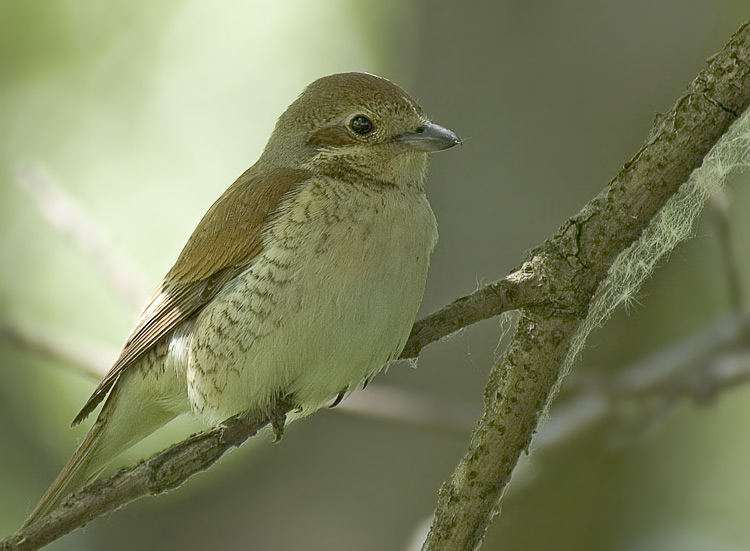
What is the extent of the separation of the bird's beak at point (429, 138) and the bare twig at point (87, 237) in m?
1.63

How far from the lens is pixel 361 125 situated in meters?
3.70

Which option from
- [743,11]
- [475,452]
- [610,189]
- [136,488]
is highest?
[743,11]

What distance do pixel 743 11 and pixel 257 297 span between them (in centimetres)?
377

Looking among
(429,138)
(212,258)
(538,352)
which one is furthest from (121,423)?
(538,352)

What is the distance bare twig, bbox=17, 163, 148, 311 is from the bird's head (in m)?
1.22

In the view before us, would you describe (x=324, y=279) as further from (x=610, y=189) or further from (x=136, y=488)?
(x=610, y=189)

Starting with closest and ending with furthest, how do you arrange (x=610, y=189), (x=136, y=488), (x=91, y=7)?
(x=610, y=189)
(x=136, y=488)
(x=91, y=7)

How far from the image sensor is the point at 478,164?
5.16 metres

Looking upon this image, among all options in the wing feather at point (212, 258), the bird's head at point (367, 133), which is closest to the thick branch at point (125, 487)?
the wing feather at point (212, 258)

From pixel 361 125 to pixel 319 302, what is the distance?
0.86m

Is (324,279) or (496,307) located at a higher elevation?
(324,279)

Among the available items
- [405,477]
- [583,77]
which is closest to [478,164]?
[583,77]

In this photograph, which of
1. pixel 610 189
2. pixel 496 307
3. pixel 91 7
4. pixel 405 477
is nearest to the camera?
pixel 610 189

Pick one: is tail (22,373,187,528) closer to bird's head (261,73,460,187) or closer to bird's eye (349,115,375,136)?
bird's head (261,73,460,187)
